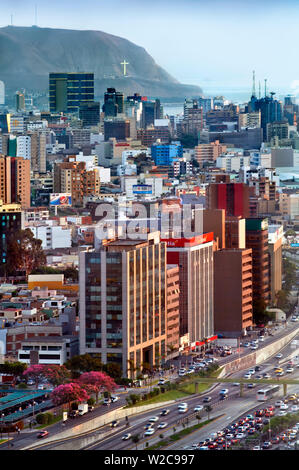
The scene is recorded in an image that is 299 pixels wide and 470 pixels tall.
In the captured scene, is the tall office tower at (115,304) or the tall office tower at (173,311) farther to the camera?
the tall office tower at (173,311)

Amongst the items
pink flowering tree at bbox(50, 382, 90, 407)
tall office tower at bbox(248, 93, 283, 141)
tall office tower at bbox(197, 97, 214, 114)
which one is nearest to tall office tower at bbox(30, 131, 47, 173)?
tall office tower at bbox(197, 97, 214, 114)

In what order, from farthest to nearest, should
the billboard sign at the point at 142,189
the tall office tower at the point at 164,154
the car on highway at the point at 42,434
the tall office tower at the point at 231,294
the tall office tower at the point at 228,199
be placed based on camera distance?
1. the tall office tower at the point at 164,154
2. the billboard sign at the point at 142,189
3. the tall office tower at the point at 228,199
4. the tall office tower at the point at 231,294
5. the car on highway at the point at 42,434

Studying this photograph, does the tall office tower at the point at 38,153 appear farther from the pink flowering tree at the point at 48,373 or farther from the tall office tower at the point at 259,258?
the pink flowering tree at the point at 48,373

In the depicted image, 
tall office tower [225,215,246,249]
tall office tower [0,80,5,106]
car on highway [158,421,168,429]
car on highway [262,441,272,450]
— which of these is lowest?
car on highway [158,421,168,429]

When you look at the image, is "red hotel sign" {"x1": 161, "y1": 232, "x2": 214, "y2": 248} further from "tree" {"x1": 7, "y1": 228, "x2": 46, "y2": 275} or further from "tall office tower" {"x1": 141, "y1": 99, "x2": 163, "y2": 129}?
"tall office tower" {"x1": 141, "y1": 99, "x2": 163, "y2": 129}

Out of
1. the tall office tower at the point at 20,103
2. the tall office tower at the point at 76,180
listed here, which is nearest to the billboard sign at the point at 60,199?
the tall office tower at the point at 76,180

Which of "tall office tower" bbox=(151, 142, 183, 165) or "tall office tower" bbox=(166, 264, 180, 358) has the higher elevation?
"tall office tower" bbox=(151, 142, 183, 165)
